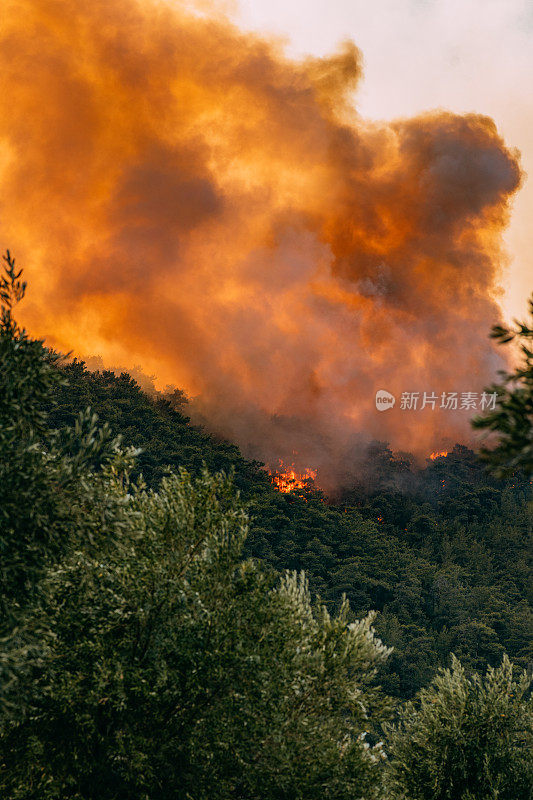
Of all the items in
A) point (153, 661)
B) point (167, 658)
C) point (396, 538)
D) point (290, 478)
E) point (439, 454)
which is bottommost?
point (153, 661)

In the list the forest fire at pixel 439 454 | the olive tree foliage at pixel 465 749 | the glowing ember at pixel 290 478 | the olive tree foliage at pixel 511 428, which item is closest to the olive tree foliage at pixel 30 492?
the olive tree foliage at pixel 511 428

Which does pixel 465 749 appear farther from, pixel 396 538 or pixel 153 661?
pixel 396 538

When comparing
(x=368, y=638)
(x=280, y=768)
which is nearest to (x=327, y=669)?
(x=368, y=638)

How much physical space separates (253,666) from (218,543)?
3.11m

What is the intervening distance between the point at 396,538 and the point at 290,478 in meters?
19.1

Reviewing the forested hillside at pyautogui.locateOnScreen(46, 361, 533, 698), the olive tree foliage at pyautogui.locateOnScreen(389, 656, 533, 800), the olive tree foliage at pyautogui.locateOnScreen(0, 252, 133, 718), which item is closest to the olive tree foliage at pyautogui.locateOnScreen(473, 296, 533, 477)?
the olive tree foliage at pyautogui.locateOnScreen(0, 252, 133, 718)

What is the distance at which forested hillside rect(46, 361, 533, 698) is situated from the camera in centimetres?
7550

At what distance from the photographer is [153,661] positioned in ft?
53.9

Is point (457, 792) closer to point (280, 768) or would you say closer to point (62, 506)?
point (280, 768)

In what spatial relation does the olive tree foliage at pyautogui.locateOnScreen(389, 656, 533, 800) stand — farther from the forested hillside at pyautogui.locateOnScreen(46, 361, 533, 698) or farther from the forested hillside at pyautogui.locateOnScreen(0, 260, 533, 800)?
the forested hillside at pyautogui.locateOnScreen(46, 361, 533, 698)

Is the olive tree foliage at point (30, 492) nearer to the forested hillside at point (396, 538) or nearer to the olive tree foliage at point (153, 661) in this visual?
the olive tree foliage at point (153, 661)

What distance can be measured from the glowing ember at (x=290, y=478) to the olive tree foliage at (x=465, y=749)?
7154cm

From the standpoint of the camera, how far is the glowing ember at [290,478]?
338 ft

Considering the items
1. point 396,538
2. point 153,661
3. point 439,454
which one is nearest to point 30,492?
point 153,661
